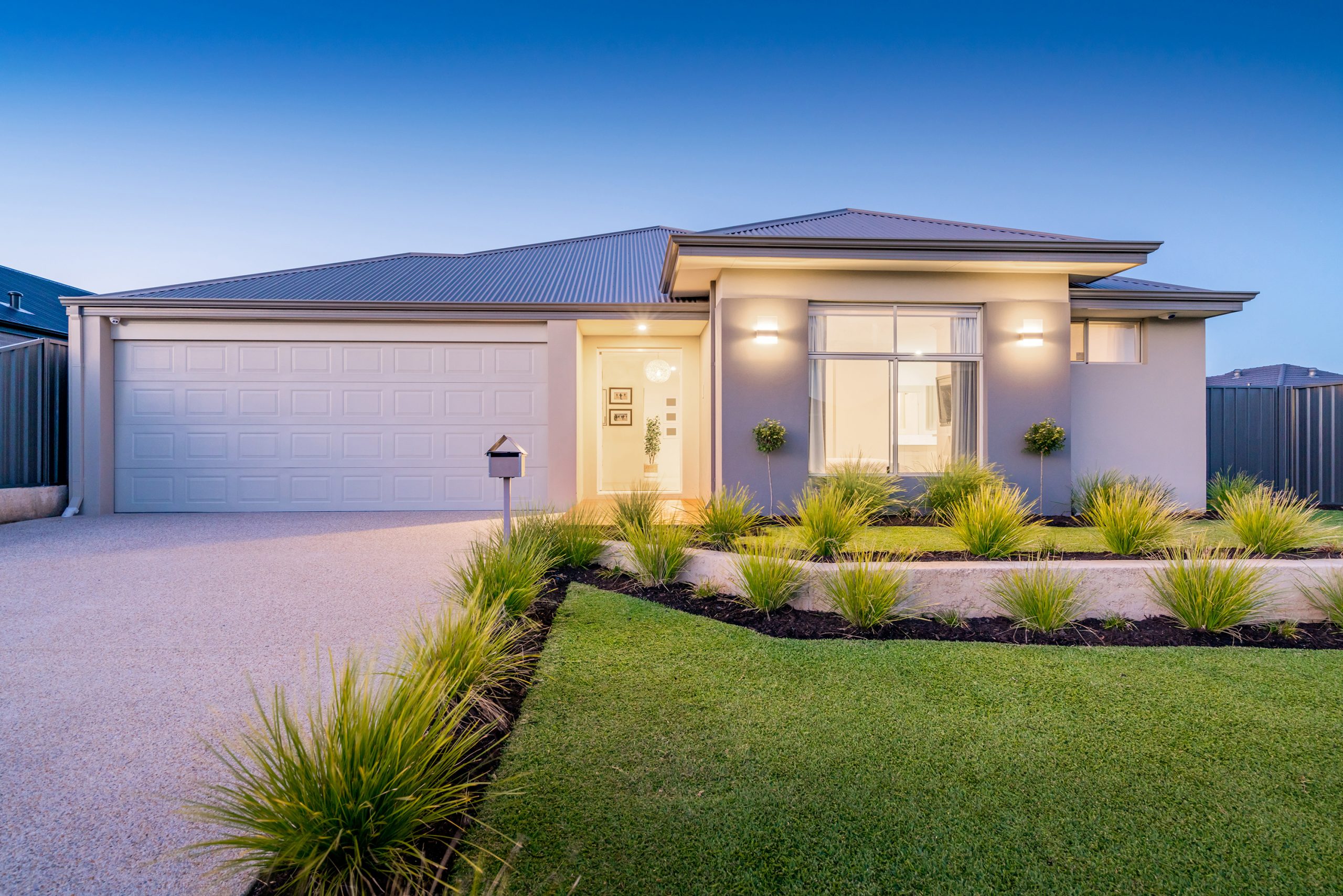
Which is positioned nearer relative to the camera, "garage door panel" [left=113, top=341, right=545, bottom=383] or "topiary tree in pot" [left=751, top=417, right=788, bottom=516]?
"topiary tree in pot" [left=751, top=417, right=788, bottom=516]

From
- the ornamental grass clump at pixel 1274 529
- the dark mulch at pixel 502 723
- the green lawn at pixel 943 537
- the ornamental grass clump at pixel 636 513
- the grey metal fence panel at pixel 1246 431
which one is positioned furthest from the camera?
the grey metal fence panel at pixel 1246 431

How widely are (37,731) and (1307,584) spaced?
6371 mm

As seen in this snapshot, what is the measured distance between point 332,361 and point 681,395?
16.5ft

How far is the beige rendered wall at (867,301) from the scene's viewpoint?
6898mm

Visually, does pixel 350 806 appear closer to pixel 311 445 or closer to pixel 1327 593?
pixel 1327 593

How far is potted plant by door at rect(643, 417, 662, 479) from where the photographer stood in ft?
33.4

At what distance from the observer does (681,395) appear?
9.12 meters

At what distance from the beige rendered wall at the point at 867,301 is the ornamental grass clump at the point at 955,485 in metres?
0.78

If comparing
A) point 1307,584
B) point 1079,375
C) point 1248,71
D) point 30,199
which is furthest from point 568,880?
point 30,199

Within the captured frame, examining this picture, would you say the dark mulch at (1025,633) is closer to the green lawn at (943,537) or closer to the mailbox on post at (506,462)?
the green lawn at (943,537)

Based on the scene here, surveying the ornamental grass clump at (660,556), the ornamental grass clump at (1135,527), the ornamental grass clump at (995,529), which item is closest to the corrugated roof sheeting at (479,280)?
the ornamental grass clump at (660,556)

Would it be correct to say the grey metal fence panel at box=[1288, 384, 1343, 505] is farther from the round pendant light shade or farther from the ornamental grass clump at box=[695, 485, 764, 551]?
the round pendant light shade

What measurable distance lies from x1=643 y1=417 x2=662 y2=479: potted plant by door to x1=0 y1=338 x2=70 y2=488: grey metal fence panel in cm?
806

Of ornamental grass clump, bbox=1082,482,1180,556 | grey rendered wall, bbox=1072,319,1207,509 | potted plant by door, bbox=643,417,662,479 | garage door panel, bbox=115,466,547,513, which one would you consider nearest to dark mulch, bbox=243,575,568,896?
ornamental grass clump, bbox=1082,482,1180,556
